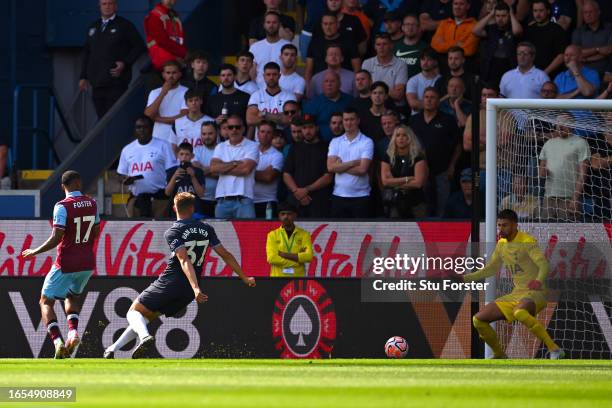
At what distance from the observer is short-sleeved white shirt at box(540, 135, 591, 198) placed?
15742 millimetres

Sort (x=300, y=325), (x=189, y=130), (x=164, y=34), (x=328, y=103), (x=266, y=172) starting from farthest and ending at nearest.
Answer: (x=164, y=34), (x=189, y=130), (x=328, y=103), (x=266, y=172), (x=300, y=325)

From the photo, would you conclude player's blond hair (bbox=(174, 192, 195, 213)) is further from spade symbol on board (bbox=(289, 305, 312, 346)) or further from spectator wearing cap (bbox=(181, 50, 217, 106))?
spectator wearing cap (bbox=(181, 50, 217, 106))

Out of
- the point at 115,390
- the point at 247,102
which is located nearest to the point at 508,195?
the point at 247,102

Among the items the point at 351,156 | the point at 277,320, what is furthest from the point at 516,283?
the point at 351,156

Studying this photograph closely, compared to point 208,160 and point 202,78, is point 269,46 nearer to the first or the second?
point 202,78

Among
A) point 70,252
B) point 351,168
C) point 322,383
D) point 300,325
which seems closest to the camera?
point 322,383

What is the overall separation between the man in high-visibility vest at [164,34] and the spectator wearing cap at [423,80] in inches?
145

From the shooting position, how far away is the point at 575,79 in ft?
56.3

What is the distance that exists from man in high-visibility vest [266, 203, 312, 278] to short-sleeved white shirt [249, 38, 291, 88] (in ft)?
9.36

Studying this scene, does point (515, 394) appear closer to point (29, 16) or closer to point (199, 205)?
point (199, 205)

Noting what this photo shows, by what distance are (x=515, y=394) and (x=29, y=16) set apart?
575 inches

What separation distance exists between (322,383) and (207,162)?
26.1 feet

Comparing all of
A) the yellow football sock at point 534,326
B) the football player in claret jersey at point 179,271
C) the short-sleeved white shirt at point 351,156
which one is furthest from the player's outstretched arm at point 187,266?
the short-sleeved white shirt at point 351,156

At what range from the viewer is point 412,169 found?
54.6ft
